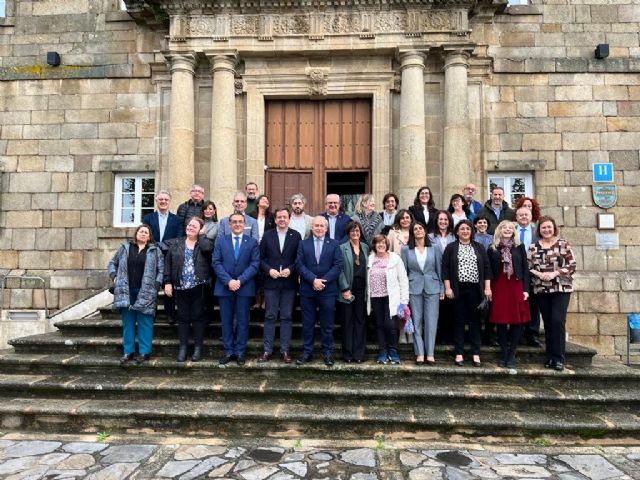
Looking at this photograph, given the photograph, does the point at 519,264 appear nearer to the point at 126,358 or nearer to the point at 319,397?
the point at 319,397

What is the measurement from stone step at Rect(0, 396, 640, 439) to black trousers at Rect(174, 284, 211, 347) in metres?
0.91

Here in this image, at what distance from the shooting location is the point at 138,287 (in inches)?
229

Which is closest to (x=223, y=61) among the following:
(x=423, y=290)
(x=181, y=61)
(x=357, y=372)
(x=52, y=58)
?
(x=181, y=61)

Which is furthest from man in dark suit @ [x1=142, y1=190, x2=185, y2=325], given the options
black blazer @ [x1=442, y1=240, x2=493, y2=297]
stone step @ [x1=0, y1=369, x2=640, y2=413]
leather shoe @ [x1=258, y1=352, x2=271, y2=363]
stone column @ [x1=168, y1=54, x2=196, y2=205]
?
black blazer @ [x1=442, y1=240, x2=493, y2=297]

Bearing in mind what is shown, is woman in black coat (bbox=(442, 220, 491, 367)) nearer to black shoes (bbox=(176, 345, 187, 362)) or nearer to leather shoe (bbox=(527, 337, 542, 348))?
leather shoe (bbox=(527, 337, 542, 348))

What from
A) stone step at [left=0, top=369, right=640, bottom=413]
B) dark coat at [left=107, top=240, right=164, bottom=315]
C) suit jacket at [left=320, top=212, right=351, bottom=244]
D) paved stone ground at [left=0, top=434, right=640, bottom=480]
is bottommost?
paved stone ground at [left=0, top=434, right=640, bottom=480]

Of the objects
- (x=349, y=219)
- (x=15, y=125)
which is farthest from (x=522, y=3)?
(x=15, y=125)

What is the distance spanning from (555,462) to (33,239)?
941 centimetres

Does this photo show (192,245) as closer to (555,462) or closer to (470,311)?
(470,311)

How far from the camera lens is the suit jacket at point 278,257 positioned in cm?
581

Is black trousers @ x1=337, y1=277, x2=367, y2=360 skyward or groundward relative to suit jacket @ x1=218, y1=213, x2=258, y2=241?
groundward

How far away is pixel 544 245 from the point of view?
584cm

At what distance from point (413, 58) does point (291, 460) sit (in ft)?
23.1

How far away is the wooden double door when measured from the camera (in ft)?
30.3
